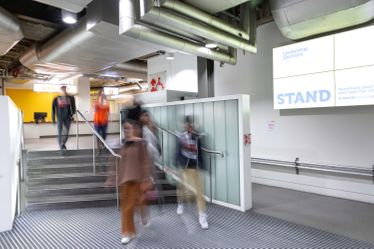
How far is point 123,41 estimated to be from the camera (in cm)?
581

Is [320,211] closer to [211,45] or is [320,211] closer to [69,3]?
[211,45]

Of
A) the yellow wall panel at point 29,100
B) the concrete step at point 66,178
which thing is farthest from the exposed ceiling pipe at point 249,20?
the yellow wall panel at point 29,100

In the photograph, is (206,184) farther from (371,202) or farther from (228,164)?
(371,202)

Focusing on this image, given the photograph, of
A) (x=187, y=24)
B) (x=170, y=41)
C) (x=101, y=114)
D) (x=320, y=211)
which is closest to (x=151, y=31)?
(x=170, y=41)

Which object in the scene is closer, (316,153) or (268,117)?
(316,153)

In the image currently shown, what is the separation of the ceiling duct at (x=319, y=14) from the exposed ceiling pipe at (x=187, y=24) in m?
0.94

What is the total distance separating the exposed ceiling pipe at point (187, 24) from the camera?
409 cm

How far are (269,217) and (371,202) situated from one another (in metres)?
2.34

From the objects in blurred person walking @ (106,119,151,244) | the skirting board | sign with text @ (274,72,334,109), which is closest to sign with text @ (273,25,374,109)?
sign with text @ (274,72,334,109)

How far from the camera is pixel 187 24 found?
14.5ft

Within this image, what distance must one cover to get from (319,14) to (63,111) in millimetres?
5409

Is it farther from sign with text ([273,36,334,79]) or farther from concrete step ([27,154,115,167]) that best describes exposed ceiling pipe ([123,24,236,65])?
concrete step ([27,154,115,167])

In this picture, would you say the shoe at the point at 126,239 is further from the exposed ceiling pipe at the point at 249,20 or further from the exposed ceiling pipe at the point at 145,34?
the exposed ceiling pipe at the point at 249,20

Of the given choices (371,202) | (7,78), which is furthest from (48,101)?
(371,202)
